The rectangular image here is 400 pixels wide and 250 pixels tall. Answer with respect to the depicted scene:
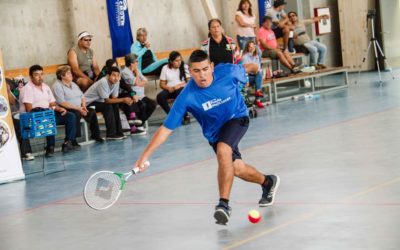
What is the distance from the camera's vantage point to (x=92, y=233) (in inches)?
315

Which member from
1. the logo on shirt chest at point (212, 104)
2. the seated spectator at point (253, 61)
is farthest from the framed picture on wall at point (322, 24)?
the logo on shirt chest at point (212, 104)

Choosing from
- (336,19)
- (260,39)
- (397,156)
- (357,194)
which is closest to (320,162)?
(397,156)

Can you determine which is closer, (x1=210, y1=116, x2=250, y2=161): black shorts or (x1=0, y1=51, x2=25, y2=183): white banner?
(x1=210, y1=116, x2=250, y2=161): black shorts

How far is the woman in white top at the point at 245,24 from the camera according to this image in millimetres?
20141

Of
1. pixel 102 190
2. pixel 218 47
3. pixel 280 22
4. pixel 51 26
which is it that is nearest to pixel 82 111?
pixel 51 26

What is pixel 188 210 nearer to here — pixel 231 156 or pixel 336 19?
pixel 231 156

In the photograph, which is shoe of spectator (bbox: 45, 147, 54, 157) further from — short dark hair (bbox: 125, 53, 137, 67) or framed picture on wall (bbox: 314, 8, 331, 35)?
framed picture on wall (bbox: 314, 8, 331, 35)

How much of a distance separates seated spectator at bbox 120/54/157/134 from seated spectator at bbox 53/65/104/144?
3.74 feet

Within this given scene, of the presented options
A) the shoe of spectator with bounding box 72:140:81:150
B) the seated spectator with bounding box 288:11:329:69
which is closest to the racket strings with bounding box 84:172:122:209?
the shoe of spectator with bounding box 72:140:81:150

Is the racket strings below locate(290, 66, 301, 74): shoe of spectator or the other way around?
the other way around

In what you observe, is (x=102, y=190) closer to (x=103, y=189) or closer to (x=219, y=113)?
(x=103, y=189)

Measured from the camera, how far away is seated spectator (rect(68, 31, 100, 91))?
16.3m

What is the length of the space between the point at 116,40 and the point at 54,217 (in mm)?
9435

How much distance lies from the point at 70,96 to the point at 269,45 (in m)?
7.13
